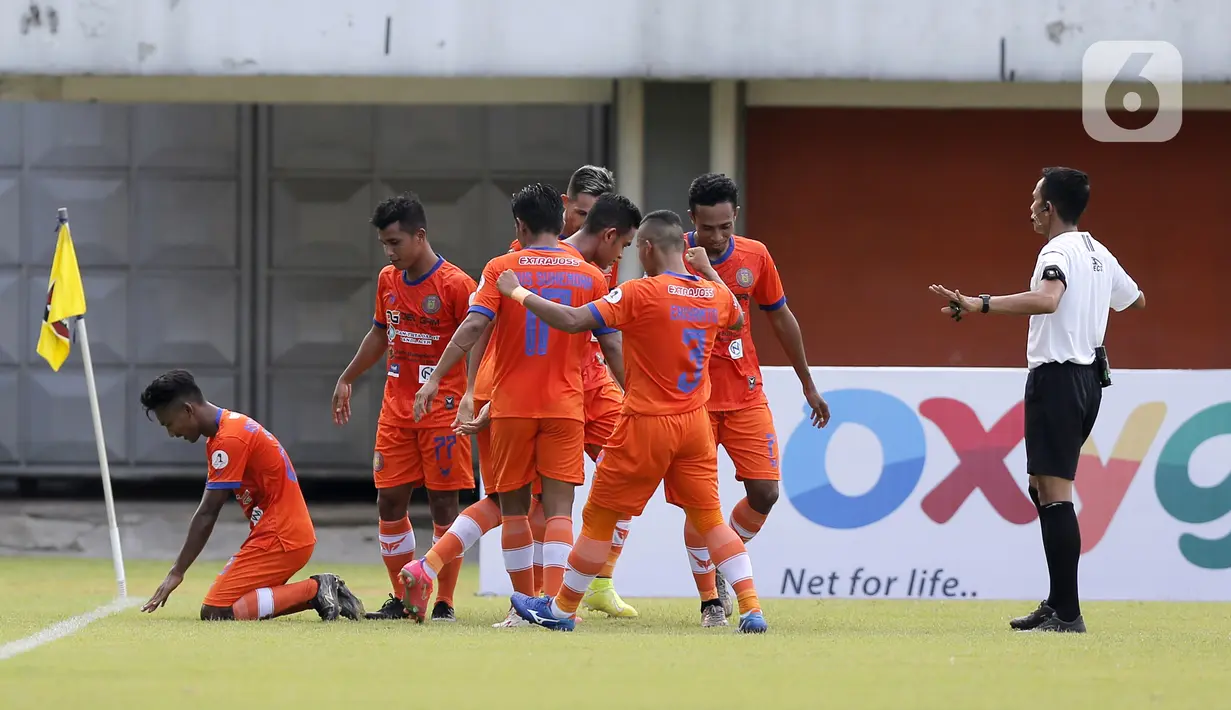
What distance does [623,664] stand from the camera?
245 inches

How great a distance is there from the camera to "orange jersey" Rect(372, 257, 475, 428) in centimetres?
837

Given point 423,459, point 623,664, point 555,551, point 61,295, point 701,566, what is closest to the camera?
point 623,664

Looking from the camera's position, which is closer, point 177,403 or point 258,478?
point 177,403

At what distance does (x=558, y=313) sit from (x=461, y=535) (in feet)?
4.43

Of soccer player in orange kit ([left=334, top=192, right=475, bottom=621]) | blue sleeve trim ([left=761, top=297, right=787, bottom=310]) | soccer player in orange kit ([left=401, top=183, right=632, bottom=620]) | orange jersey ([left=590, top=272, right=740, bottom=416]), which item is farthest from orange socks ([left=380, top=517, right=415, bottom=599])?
blue sleeve trim ([left=761, top=297, right=787, bottom=310])

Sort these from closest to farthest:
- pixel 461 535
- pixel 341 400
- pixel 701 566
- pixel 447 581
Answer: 1. pixel 461 535
2. pixel 701 566
3. pixel 447 581
4. pixel 341 400

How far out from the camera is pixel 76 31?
12.5m

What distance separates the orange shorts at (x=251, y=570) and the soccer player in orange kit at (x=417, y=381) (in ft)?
1.72

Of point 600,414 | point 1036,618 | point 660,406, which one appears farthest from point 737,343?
point 1036,618

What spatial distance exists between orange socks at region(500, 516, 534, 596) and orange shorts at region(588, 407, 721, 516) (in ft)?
1.99

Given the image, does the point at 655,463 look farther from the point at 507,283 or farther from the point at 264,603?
the point at 264,603

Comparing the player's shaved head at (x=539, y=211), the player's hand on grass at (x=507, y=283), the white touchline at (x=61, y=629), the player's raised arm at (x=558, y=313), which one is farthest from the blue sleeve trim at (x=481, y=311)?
the white touchline at (x=61, y=629)

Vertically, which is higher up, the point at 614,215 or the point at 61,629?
the point at 614,215

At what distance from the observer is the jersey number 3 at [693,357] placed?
7258 mm
